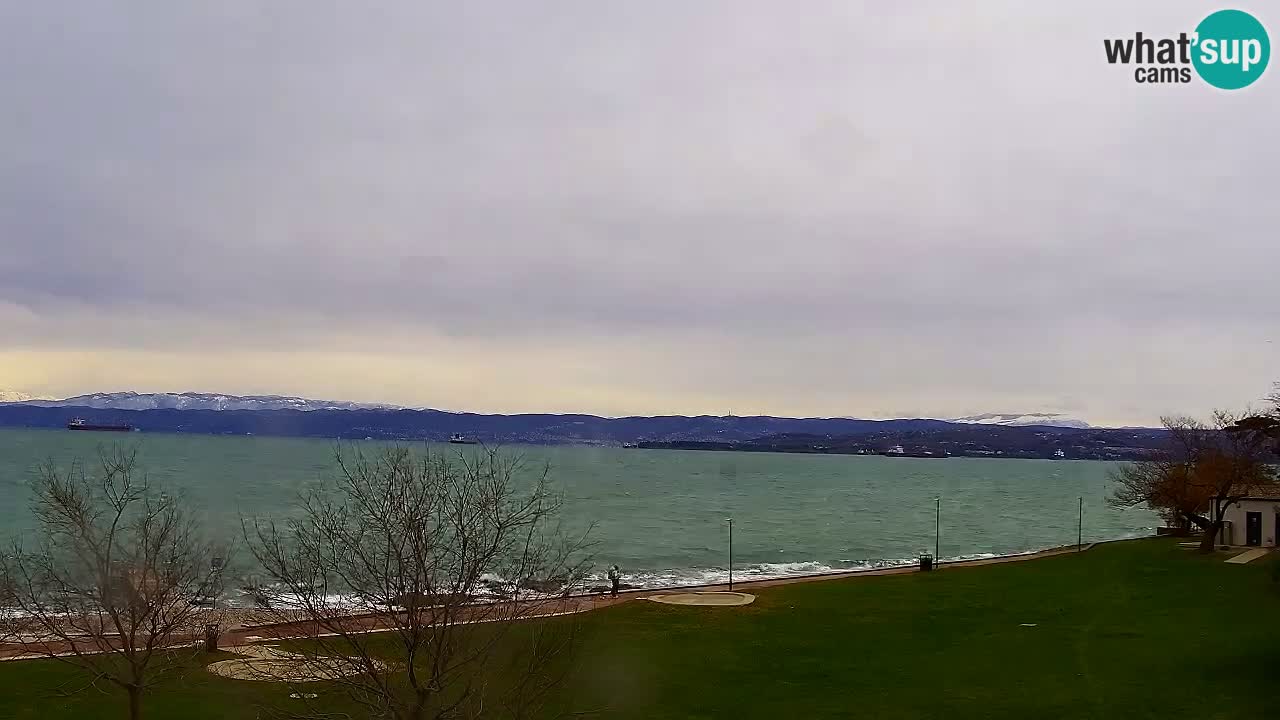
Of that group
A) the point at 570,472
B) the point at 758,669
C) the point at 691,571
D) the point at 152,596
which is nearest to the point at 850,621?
the point at 758,669

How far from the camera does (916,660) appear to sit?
26.0 metres

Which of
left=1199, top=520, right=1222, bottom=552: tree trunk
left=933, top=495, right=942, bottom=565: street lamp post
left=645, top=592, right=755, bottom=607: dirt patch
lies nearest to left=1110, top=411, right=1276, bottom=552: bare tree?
left=1199, top=520, right=1222, bottom=552: tree trunk

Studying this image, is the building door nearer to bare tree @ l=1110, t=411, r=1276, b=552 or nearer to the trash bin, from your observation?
bare tree @ l=1110, t=411, r=1276, b=552

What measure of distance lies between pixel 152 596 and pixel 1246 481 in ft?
171

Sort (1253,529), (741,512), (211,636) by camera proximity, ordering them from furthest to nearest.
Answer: (741,512), (1253,529), (211,636)

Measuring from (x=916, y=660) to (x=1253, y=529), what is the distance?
33.9 metres

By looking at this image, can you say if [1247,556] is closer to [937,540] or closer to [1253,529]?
[1253,529]

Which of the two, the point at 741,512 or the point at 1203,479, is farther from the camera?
the point at 741,512

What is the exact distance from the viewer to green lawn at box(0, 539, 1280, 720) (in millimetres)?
21234

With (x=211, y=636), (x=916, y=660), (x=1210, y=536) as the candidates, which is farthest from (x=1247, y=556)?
(x=211, y=636)

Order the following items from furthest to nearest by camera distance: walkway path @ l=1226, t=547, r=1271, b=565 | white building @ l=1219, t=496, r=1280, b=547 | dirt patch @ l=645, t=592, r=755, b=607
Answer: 1. white building @ l=1219, t=496, r=1280, b=547
2. walkway path @ l=1226, t=547, r=1271, b=565
3. dirt patch @ l=645, t=592, r=755, b=607

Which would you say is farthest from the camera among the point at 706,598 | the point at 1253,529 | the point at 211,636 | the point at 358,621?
the point at 1253,529

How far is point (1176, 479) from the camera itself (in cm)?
5572

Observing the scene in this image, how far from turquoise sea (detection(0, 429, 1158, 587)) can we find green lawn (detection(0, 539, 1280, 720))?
17.6m
